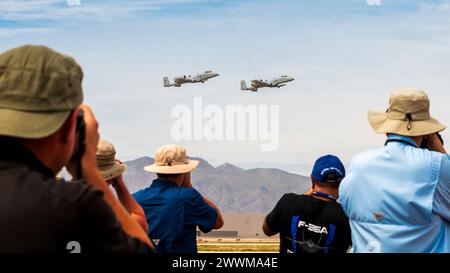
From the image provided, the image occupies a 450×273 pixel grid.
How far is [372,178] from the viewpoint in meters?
6.05

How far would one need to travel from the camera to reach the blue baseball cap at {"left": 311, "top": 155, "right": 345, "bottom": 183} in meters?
7.49

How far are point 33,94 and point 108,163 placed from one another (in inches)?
162

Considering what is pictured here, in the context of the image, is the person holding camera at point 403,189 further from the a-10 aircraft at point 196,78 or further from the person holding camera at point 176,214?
the a-10 aircraft at point 196,78

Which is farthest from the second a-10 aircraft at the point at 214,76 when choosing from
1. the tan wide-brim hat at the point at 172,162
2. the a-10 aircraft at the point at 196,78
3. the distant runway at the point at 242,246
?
the tan wide-brim hat at the point at 172,162

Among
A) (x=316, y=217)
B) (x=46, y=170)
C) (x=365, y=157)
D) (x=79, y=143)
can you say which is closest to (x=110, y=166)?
(x=316, y=217)

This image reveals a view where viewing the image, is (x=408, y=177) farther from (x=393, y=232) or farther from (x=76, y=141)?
(x=76, y=141)

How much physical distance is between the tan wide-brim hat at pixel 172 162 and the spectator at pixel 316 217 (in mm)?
1144

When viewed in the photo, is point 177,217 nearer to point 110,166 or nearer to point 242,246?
point 110,166

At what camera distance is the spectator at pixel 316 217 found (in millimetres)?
7320

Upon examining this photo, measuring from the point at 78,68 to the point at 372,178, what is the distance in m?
3.48

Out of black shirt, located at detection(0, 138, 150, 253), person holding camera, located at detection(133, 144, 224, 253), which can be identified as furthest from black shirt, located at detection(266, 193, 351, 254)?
black shirt, located at detection(0, 138, 150, 253)

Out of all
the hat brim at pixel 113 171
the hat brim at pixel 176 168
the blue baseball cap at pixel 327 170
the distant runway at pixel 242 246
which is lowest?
the distant runway at pixel 242 246

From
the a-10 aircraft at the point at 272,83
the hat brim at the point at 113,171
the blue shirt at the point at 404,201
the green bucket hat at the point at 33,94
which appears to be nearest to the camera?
the green bucket hat at the point at 33,94
